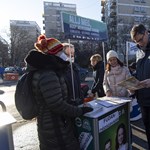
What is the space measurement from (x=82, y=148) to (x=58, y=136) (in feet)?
1.61

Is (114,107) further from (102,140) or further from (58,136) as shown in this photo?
(58,136)

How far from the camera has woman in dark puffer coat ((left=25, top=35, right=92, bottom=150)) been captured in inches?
107

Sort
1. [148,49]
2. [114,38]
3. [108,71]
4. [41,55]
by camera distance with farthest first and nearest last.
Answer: [114,38]
[108,71]
[148,49]
[41,55]

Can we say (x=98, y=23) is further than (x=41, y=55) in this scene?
Yes

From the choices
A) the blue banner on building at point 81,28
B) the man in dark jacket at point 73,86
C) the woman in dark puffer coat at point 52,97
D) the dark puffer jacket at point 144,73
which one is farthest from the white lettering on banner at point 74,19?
the woman in dark puffer coat at point 52,97

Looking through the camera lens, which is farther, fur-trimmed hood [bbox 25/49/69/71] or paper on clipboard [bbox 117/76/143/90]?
paper on clipboard [bbox 117/76/143/90]

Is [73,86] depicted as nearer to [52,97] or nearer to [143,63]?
[52,97]

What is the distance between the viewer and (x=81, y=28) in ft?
16.1

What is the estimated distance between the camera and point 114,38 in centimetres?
5897

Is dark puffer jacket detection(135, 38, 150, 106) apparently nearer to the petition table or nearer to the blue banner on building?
the petition table

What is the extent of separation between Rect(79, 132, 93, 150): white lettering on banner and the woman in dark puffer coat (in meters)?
0.19

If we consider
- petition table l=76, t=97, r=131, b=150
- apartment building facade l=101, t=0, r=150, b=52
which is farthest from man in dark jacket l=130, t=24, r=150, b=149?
apartment building facade l=101, t=0, r=150, b=52

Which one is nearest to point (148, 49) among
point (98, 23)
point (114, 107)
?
point (114, 107)

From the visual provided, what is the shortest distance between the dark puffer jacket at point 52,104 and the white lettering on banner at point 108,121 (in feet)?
1.39
